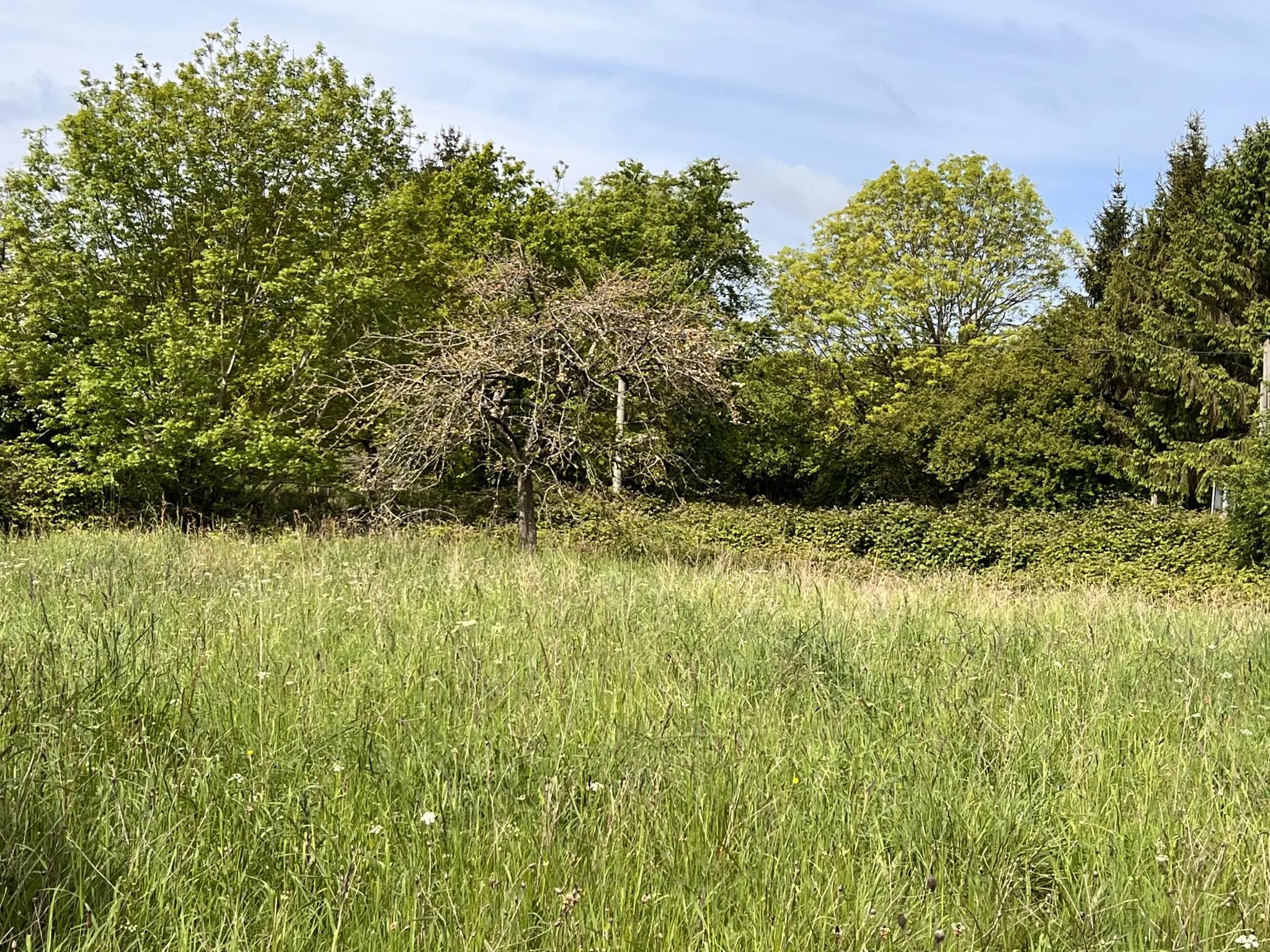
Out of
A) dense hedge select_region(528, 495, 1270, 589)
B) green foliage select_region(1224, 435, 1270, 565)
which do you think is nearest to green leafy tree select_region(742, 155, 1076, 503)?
dense hedge select_region(528, 495, 1270, 589)

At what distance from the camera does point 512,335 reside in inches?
417

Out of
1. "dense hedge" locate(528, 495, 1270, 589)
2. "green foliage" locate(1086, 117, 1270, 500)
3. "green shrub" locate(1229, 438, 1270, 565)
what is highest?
"green foliage" locate(1086, 117, 1270, 500)

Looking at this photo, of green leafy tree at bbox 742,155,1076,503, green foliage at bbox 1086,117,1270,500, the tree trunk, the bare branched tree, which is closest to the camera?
the bare branched tree

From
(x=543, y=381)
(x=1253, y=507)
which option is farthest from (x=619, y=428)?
(x=1253, y=507)

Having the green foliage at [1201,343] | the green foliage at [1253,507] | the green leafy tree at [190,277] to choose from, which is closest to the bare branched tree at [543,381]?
the green leafy tree at [190,277]

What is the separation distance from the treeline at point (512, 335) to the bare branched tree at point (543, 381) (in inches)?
2.0

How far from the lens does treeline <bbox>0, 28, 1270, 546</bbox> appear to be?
11.3 metres

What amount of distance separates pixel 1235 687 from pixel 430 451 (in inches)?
360

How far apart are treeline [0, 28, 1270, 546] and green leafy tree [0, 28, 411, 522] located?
0.06 metres

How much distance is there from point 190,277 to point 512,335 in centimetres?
829

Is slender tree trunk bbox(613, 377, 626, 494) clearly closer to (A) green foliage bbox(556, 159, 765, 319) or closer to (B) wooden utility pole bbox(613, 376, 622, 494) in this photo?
(B) wooden utility pole bbox(613, 376, 622, 494)

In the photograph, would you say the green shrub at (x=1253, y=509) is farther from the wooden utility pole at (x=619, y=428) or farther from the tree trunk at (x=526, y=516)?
the tree trunk at (x=526, y=516)

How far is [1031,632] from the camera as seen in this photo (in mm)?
5730

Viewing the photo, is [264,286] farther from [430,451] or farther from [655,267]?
[655,267]
